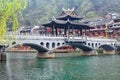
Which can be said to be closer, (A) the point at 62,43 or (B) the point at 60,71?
(B) the point at 60,71

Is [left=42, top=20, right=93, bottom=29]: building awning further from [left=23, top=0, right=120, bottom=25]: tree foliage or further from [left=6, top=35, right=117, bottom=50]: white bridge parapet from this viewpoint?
[left=23, top=0, right=120, bottom=25]: tree foliage

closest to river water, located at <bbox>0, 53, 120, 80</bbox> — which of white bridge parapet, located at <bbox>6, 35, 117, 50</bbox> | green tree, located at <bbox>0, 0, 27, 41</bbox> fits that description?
green tree, located at <bbox>0, 0, 27, 41</bbox>

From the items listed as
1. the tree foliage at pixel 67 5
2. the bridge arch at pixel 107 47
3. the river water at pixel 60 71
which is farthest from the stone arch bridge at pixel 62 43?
the tree foliage at pixel 67 5

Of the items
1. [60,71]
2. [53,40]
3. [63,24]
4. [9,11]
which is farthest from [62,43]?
[9,11]

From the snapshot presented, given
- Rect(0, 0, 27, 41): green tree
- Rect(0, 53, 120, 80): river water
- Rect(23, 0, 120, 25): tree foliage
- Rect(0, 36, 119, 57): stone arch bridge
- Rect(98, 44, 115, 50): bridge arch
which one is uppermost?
Rect(23, 0, 120, 25): tree foliage

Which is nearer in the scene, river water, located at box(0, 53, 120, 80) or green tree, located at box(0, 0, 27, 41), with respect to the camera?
green tree, located at box(0, 0, 27, 41)

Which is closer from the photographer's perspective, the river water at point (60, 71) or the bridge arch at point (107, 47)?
the river water at point (60, 71)

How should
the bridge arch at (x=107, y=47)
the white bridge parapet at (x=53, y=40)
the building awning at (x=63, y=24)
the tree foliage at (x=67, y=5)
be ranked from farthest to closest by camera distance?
the tree foliage at (x=67, y=5), the bridge arch at (x=107, y=47), the building awning at (x=63, y=24), the white bridge parapet at (x=53, y=40)

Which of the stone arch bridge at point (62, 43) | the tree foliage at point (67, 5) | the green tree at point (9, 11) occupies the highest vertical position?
the tree foliage at point (67, 5)

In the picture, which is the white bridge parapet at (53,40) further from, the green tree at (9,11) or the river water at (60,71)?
the green tree at (9,11)

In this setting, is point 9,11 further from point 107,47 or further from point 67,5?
point 67,5

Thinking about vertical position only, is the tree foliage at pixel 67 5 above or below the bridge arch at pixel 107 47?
above

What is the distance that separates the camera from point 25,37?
58.1m

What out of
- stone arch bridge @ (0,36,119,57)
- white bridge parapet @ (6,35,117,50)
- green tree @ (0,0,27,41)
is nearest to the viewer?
green tree @ (0,0,27,41)
